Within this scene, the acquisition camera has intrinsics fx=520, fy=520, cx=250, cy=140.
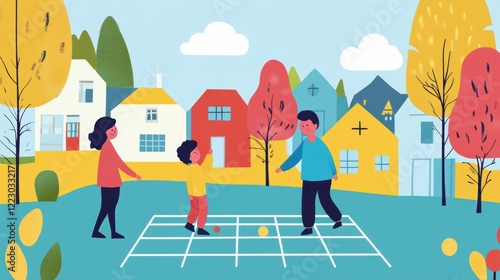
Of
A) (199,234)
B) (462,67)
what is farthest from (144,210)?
(462,67)

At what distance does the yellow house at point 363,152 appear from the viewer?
727 cm

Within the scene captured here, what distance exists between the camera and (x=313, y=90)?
712 cm

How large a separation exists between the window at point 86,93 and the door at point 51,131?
372 millimetres

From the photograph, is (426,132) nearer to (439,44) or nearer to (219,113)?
(439,44)

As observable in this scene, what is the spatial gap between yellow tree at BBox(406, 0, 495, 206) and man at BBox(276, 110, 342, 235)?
1897 millimetres

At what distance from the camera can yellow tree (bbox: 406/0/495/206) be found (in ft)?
22.4

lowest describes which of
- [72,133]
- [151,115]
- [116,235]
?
[116,235]

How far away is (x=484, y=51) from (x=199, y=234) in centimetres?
420

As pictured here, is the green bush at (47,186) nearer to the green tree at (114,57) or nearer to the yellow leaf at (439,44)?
the green tree at (114,57)

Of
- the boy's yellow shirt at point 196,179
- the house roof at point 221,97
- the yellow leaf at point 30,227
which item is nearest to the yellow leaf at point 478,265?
the boy's yellow shirt at point 196,179

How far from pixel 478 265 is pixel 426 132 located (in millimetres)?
2686

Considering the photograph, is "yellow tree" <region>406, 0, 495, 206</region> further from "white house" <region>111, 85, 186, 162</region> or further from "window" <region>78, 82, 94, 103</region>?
"window" <region>78, 82, 94, 103</region>

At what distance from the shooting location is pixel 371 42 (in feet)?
19.6

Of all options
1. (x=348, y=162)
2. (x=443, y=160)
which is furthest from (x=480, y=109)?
(x=348, y=162)
